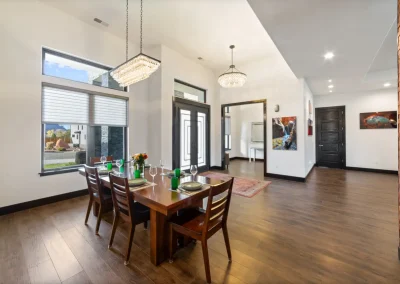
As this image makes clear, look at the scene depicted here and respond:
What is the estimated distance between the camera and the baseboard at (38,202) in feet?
9.90

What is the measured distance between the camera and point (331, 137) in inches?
283

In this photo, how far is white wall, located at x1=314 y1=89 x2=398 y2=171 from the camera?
19.9 feet

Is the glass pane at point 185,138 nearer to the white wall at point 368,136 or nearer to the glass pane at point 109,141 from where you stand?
the glass pane at point 109,141

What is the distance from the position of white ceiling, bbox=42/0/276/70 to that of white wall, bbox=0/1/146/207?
1.41ft

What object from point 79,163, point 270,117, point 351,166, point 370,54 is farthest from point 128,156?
point 351,166

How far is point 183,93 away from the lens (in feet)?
18.7

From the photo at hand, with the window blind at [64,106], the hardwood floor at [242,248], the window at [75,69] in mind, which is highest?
the window at [75,69]

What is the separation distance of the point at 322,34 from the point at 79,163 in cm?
534

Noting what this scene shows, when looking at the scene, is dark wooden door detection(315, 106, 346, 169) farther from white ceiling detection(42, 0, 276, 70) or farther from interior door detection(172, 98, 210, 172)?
interior door detection(172, 98, 210, 172)

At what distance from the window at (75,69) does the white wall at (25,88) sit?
144 millimetres

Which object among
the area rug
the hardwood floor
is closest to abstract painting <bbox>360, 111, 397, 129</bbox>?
the hardwood floor

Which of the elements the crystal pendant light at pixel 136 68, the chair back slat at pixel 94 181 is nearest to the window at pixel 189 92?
the crystal pendant light at pixel 136 68

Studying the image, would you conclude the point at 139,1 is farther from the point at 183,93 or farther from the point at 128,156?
the point at 128,156

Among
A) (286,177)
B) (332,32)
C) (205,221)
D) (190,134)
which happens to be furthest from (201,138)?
(205,221)
